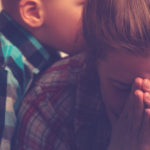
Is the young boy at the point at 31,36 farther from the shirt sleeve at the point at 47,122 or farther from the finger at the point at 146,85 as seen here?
the finger at the point at 146,85

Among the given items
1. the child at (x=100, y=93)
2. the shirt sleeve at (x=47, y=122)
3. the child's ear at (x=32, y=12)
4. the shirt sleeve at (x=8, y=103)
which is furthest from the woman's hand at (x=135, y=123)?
the child's ear at (x=32, y=12)

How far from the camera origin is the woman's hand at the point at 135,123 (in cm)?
68

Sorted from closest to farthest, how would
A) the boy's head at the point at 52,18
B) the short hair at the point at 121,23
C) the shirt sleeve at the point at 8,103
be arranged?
the short hair at the point at 121,23 < the shirt sleeve at the point at 8,103 < the boy's head at the point at 52,18

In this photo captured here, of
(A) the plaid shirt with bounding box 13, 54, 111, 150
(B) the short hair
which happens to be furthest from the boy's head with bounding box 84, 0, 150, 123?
(A) the plaid shirt with bounding box 13, 54, 111, 150

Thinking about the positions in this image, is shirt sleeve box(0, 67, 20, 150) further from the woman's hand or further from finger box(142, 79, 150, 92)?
finger box(142, 79, 150, 92)

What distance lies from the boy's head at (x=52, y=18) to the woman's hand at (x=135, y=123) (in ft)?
1.04

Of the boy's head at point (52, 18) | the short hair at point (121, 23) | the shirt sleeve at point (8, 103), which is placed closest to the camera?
the short hair at point (121, 23)

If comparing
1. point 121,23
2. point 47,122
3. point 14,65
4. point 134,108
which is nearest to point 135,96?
point 134,108

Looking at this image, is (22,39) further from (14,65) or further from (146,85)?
(146,85)

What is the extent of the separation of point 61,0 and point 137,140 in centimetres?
46

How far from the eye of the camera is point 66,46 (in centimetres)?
102

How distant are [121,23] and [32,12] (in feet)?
1.33

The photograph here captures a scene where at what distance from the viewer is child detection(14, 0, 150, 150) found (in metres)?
0.66

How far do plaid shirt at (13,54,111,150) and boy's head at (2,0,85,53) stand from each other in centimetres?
15
